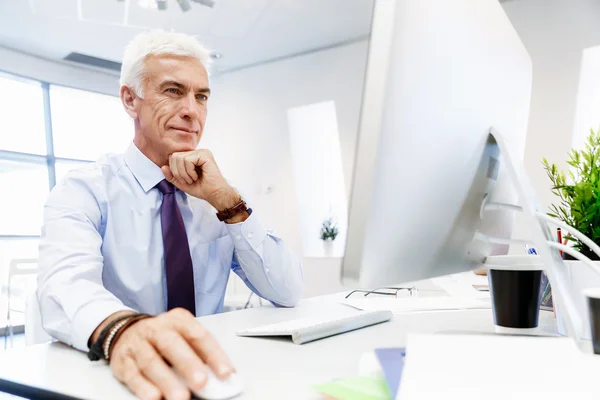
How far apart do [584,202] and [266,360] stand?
542 millimetres

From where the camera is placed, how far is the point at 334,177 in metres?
5.16

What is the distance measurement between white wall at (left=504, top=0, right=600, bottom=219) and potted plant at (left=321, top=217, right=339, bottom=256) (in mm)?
2027

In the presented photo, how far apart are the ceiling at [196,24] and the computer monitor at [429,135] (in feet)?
12.4

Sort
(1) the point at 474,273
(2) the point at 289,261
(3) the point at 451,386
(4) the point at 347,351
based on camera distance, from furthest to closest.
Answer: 1. (1) the point at 474,273
2. (2) the point at 289,261
3. (4) the point at 347,351
4. (3) the point at 451,386

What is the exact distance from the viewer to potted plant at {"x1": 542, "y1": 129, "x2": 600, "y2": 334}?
0.72 meters

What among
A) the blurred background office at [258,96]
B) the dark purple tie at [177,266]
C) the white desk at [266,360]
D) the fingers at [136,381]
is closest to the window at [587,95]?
the blurred background office at [258,96]

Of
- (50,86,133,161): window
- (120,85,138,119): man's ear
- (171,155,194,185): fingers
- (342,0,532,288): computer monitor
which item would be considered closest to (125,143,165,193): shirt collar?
(171,155,194,185): fingers

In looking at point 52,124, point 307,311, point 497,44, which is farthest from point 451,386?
point 52,124

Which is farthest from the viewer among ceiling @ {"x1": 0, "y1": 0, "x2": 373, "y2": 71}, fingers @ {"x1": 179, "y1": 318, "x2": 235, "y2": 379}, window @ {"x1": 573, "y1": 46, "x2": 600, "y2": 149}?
ceiling @ {"x1": 0, "y1": 0, "x2": 373, "y2": 71}

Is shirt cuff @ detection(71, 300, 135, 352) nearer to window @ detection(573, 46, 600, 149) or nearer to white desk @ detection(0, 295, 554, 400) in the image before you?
white desk @ detection(0, 295, 554, 400)

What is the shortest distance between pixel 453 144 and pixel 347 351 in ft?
1.15

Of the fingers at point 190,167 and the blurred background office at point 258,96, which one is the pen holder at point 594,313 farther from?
the blurred background office at point 258,96

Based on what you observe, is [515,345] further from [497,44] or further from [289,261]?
[289,261]

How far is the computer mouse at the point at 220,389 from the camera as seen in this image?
0.50 metres
